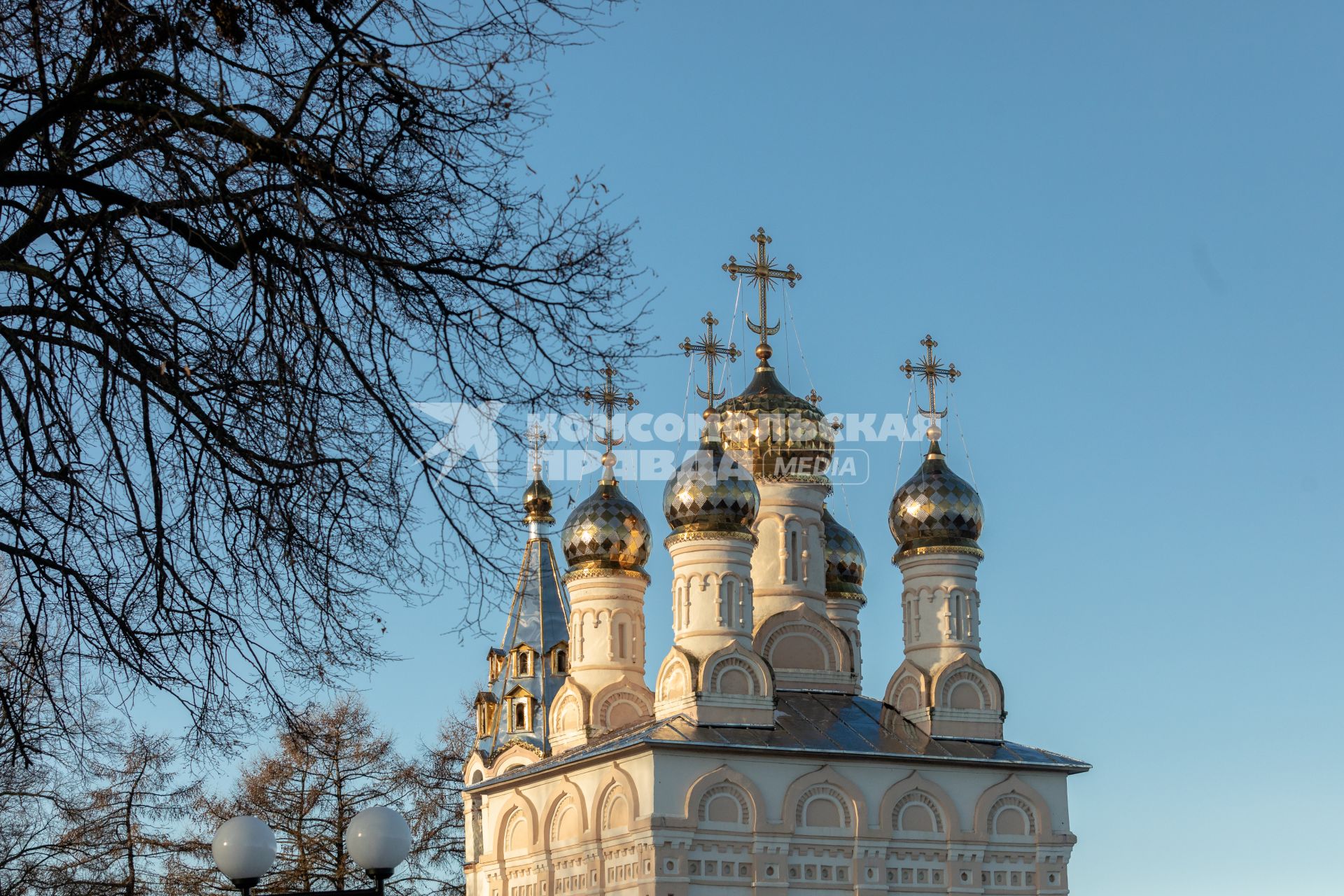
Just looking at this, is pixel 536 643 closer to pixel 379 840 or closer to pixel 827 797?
pixel 827 797

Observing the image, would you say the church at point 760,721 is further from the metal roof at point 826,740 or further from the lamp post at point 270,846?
the lamp post at point 270,846

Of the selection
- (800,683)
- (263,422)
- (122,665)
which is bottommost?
(122,665)

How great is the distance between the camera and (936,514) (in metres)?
23.2

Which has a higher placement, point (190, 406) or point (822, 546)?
point (822, 546)

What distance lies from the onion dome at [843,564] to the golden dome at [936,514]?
118 inches

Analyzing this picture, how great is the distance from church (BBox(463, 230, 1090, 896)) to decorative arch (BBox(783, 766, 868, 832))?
2cm

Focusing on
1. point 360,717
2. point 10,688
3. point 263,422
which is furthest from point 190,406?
point 360,717

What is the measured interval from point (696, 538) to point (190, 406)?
52.0 feet

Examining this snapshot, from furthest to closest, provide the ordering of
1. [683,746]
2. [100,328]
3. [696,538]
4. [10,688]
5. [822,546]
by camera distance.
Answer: [822,546] → [696,538] → [683,746] → [10,688] → [100,328]

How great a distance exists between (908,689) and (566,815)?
171 inches

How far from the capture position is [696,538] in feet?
73.5

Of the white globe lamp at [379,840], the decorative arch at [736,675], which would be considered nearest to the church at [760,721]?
the decorative arch at [736,675]

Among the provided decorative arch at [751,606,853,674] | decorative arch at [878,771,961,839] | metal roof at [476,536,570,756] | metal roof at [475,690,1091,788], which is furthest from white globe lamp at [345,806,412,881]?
metal roof at [476,536,570,756]

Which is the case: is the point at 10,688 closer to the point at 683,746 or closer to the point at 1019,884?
the point at 683,746
